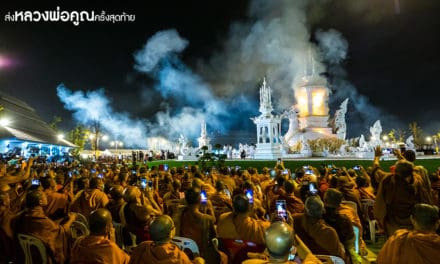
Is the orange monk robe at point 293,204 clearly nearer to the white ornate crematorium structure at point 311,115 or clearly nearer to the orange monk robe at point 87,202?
the orange monk robe at point 87,202

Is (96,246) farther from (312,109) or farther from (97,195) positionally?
(312,109)

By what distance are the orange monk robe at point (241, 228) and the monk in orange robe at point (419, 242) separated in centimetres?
165

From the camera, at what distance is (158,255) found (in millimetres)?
3299

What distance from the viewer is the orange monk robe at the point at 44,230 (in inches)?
194

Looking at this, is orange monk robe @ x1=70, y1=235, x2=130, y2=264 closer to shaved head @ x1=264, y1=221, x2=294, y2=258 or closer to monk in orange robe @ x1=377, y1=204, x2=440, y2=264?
shaved head @ x1=264, y1=221, x2=294, y2=258

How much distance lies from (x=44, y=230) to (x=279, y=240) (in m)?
4.35

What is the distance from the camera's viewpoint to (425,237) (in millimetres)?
3586

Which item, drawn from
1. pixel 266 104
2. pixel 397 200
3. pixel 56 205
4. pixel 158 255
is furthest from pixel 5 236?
pixel 266 104

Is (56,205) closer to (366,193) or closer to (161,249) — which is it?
(161,249)

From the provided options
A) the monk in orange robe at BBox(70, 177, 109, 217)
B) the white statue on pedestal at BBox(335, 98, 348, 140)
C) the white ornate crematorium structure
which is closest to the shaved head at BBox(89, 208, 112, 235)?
the monk in orange robe at BBox(70, 177, 109, 217)

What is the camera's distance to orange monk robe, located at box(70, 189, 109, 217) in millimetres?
7191

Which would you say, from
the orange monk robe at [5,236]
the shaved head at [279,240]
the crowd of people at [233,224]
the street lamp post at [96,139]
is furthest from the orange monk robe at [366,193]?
the street lamp post at [96,139]

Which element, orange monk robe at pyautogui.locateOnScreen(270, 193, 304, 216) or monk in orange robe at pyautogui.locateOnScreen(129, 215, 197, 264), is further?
Result: orange monk robe at pyautogui.locateOnScreen(270, 193, 304, 216)

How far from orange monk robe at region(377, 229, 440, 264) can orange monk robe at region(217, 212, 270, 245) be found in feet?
5.43
